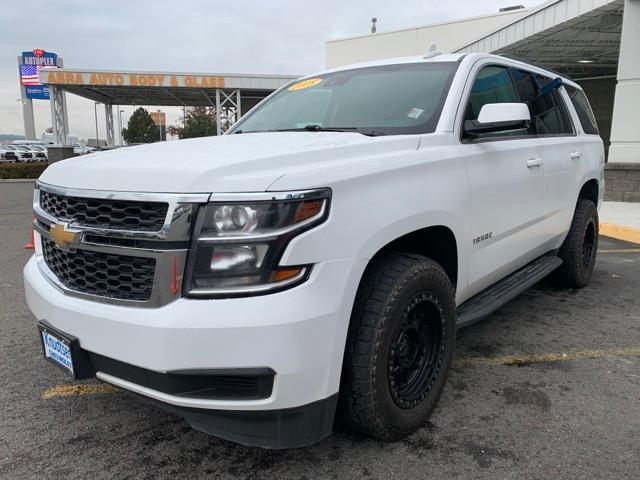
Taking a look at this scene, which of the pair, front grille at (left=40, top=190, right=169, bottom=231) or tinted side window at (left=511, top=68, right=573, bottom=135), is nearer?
front grille at (left=40, top=190, right=169, bottom=231)

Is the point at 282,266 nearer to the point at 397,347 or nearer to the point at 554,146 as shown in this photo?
the point at 397,347

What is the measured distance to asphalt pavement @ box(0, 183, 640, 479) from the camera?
2.36 metres

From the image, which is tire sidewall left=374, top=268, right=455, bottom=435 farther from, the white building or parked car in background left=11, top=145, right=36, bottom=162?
parked car in background left=11, top=145, right=36, bottom=162

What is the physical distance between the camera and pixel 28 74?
189 ft

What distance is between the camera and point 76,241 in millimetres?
2207

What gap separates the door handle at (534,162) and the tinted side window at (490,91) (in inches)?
8.0

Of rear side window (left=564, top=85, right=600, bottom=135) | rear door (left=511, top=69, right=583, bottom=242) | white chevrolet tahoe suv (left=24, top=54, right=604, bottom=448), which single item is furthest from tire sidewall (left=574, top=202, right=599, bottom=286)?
white chevrolet tahoe suv (left=24, top=54, right=604, bottom=448)

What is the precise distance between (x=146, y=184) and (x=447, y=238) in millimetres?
1565

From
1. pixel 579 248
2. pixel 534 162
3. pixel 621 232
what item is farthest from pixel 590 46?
pixel 534 162

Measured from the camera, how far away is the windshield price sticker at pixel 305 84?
3.93 metres

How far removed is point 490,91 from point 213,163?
2.18m

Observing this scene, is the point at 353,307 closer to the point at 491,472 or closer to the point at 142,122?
the point at 491,472

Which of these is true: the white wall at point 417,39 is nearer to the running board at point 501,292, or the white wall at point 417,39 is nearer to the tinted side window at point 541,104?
the tinted side window at point 541,104

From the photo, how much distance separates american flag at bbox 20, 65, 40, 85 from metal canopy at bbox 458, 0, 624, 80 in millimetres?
54248
